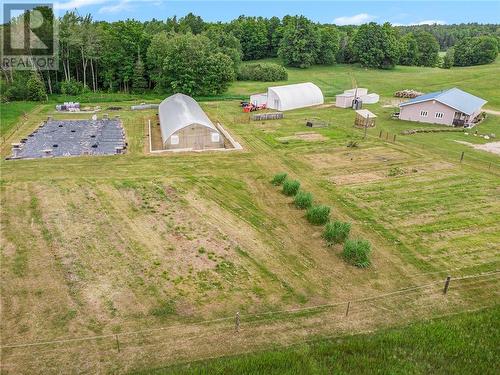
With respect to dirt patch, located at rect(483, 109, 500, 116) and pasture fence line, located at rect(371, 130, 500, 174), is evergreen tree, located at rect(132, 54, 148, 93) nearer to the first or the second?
pasture fence line, located at rect(371, 130, 500, 174)

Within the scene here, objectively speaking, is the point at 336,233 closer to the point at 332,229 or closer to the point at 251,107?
the point at 332,229

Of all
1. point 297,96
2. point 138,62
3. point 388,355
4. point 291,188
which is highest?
point 138,62

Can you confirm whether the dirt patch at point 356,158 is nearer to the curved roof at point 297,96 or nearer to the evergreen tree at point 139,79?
the curved roof at point 297,96

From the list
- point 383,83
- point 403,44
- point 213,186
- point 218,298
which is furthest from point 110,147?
point 403,44

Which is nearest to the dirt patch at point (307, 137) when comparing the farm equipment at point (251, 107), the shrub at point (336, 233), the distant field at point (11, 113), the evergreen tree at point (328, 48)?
the farm equipment at point (251, 107)

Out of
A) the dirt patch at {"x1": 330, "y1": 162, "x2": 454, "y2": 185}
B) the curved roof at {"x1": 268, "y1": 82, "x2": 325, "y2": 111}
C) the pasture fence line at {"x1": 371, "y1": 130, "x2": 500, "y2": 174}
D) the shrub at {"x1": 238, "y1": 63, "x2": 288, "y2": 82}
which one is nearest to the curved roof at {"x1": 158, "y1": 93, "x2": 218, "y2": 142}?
the dirt patch at {"x1": 330, "y1": 162, "x2": 454, "y2": 185}

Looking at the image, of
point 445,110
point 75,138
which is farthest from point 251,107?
point 445,110
